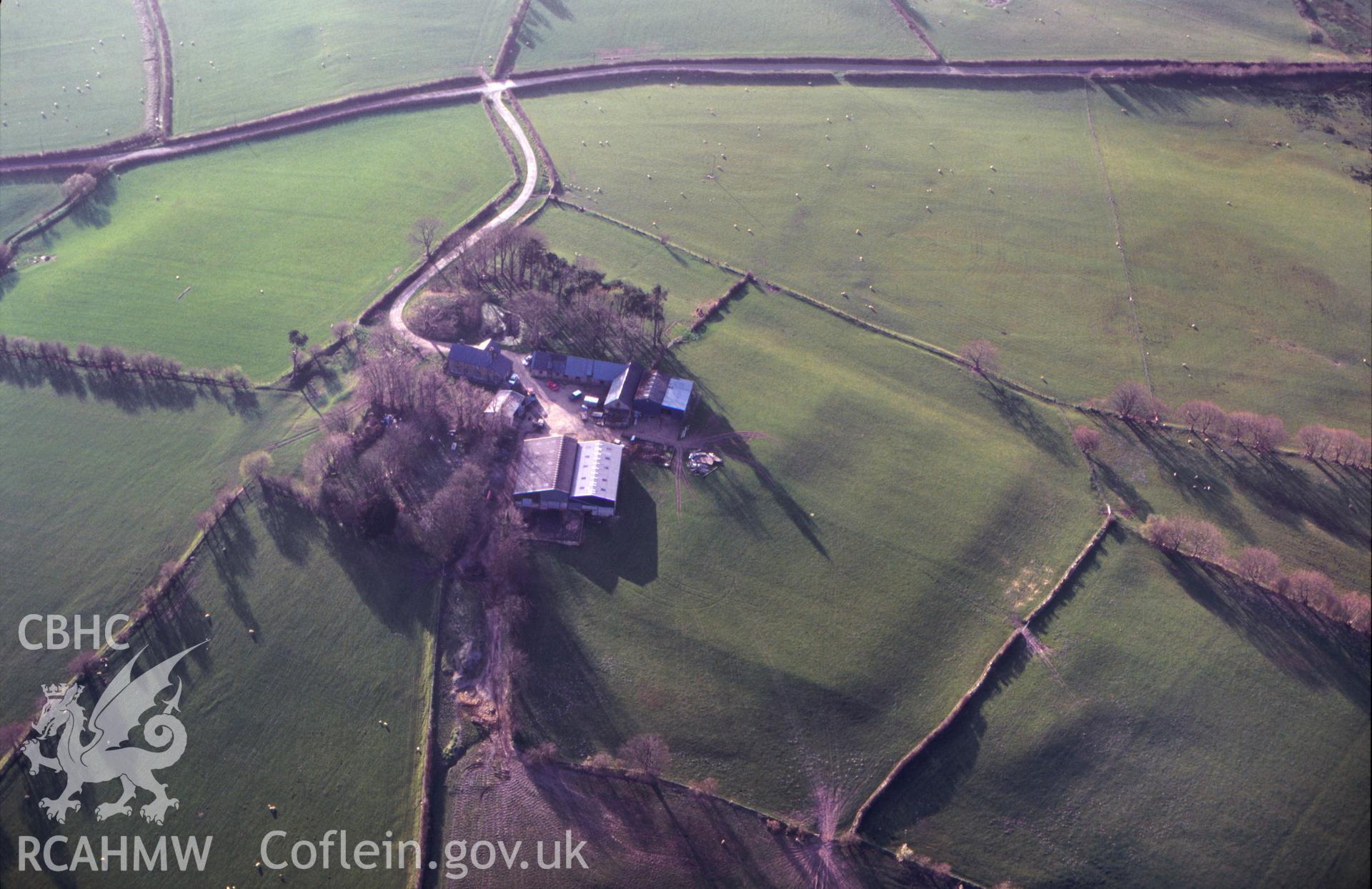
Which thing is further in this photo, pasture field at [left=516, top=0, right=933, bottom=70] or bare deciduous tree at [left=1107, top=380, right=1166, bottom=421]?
pasture field at [left=516, top=0, right=933, bottom=70]

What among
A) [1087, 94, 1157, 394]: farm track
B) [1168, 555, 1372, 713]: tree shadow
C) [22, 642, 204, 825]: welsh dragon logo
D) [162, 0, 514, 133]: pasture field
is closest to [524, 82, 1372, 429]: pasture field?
[1087, 94, 1157, 394]: farm track

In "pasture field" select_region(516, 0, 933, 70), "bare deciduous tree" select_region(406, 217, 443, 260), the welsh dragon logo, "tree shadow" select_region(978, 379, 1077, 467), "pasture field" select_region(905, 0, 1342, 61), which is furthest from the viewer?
"pasture field" select_region(516, 0, 933, 70)

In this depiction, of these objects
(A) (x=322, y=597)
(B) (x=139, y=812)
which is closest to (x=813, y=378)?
(A) (x=322, y=597)

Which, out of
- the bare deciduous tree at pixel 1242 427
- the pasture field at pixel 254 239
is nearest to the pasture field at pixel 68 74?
the pasture field at pixel 254 239

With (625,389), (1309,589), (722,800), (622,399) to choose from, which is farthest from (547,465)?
(1309,589)

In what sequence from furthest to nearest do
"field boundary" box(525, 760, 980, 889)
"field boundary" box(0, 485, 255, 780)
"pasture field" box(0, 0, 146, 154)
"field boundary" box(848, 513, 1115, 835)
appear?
"pasture field" box(0, 0, 146, 154) < "field boundary" box(0, 485, 255, 780) < "field boundary" box(848, 513, 1115, 835) < "field boundary" box(525, 760, 980, 889)

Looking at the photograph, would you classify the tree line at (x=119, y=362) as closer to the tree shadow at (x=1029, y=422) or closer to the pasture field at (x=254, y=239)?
the pasture field at (x=254, y=239)

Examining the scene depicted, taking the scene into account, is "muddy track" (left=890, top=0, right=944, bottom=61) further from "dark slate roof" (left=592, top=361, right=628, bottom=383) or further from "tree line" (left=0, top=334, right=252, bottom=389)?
"tree line" (left=0, top=334, right=252, bottom=389)
